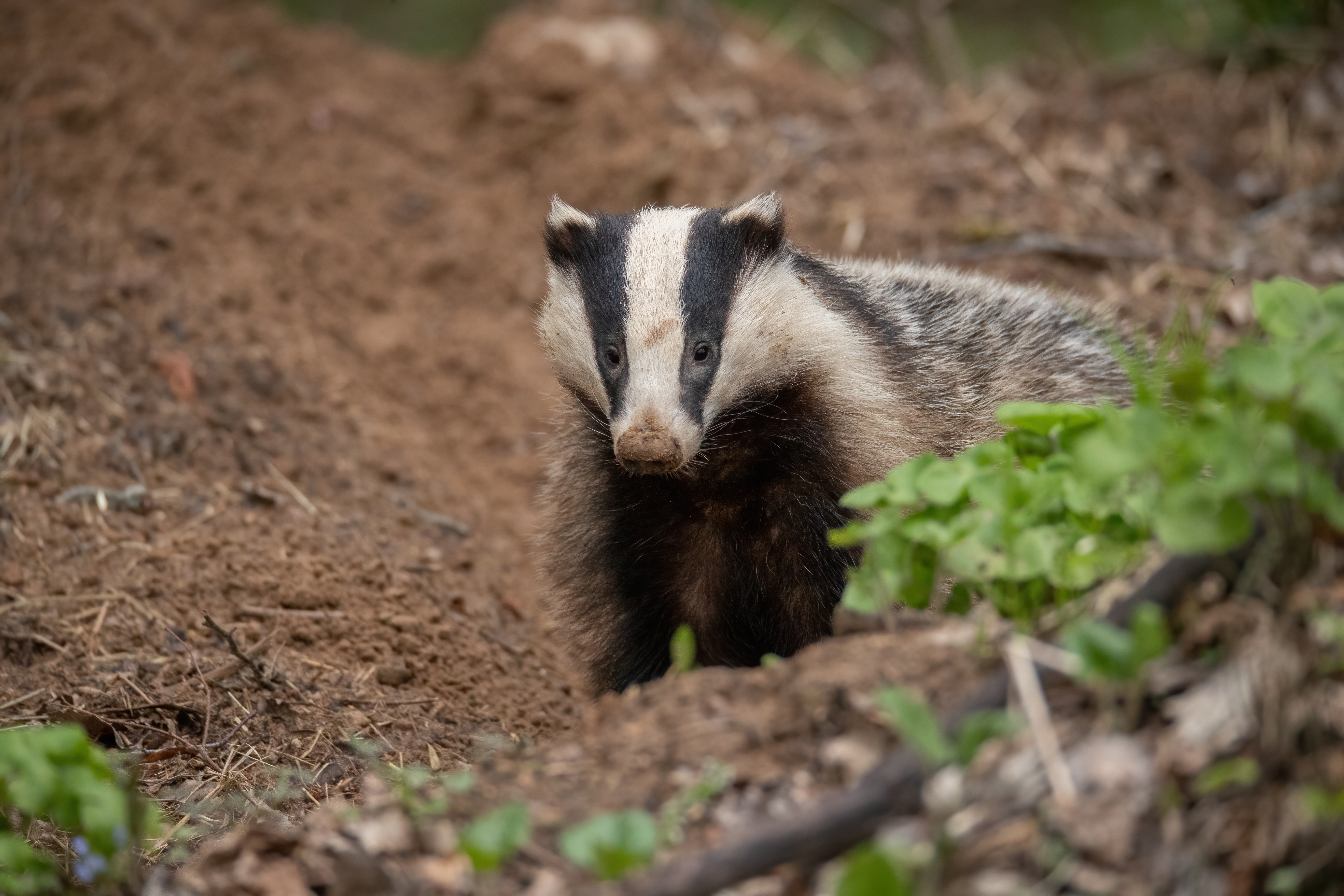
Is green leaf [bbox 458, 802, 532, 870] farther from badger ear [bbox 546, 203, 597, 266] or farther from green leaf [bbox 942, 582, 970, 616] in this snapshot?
badger ear [bbox 546, 203, 597, 266]

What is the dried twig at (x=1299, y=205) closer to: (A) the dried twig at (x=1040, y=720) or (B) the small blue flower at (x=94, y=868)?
(A) the dried twig at (x=1040, y=720)

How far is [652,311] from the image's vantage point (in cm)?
346

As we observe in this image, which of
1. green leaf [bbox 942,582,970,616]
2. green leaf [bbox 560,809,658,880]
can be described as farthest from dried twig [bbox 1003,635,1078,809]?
green leaf [bbox 560,809,658,880]

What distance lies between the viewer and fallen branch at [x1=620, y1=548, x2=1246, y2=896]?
1.88 metres

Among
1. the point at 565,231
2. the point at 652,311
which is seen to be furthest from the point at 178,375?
the point at 652,311

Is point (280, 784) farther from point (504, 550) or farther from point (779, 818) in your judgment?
point (504, 550)

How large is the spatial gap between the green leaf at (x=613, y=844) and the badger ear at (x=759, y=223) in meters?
2.08

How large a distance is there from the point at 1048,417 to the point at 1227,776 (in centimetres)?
104

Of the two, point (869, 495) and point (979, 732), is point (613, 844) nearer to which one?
point (979, 732)

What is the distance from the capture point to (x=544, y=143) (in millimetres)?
7715

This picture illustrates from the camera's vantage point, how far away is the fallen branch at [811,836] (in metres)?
1.88

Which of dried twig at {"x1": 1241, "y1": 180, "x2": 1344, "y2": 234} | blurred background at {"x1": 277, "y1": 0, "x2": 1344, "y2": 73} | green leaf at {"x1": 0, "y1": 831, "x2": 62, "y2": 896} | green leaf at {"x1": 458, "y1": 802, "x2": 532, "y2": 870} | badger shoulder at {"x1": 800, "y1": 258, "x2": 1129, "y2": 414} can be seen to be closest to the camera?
green leaf at {"x1": 458, "y1": 802, "x2": 532, "y2": 870}

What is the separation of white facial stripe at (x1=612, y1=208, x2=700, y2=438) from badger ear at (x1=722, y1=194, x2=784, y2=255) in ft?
0.43

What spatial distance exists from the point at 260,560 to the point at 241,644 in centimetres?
48
